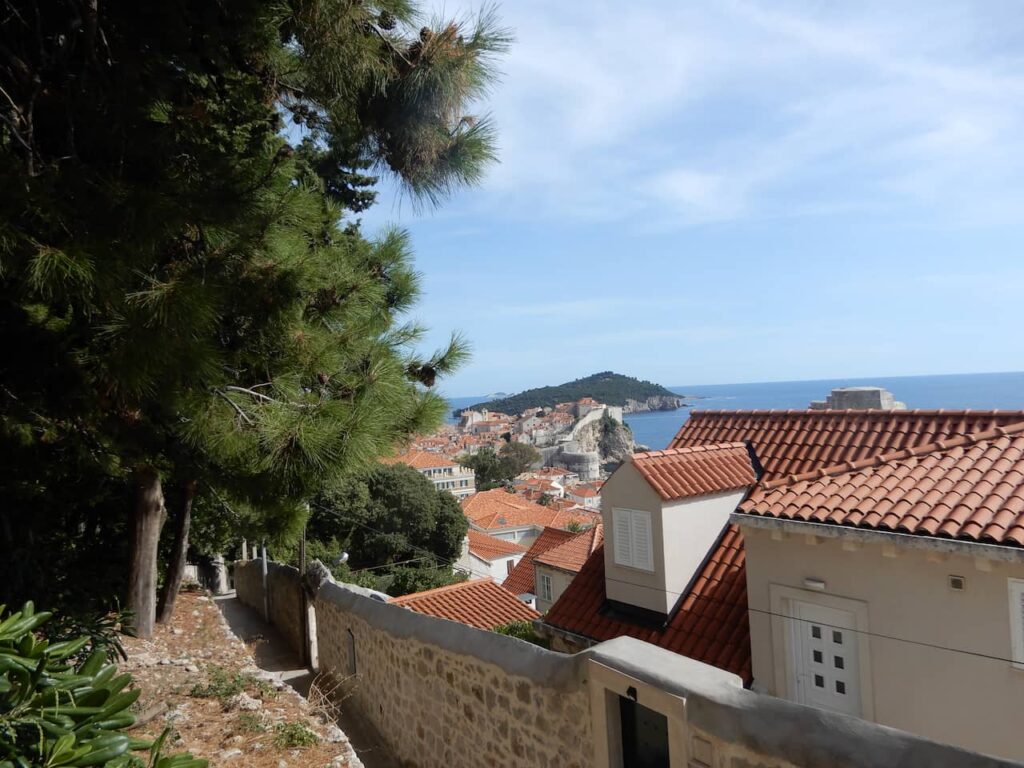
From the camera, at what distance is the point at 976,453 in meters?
6.11

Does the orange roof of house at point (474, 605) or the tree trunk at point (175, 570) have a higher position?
the tree trunk at point (175, 570)

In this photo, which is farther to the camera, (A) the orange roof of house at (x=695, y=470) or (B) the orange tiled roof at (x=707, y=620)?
(A) the orange roof of house at (x=695, y=470)

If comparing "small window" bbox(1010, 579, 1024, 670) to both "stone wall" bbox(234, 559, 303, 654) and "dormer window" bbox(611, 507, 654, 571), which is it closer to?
"dormer window" bbox(611, 507, 654, 571)

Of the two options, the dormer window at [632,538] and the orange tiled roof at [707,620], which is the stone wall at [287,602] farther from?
the dormer window at [632,538]

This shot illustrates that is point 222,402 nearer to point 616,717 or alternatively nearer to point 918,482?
point 616,717

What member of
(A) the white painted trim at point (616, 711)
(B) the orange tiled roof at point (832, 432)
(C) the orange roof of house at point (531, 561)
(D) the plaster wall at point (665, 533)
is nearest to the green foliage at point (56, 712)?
(A) the white painted trim at point (616, 711)

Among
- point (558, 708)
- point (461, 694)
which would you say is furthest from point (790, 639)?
point (461, 694)

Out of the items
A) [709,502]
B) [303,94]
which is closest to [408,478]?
[709,502]

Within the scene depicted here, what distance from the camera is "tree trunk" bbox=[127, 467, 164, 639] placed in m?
8.23

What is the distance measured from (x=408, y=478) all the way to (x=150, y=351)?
29.9 metres

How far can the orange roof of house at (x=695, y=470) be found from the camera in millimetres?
7402

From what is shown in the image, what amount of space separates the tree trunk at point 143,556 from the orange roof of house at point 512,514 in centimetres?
4233

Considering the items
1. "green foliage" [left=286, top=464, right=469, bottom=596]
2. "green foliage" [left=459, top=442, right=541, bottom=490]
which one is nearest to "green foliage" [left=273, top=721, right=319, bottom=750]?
"green foliage" [left=286, top=464, right=469, bottom=596]

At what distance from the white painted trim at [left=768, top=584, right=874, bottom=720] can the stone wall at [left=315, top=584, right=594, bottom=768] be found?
284cm
